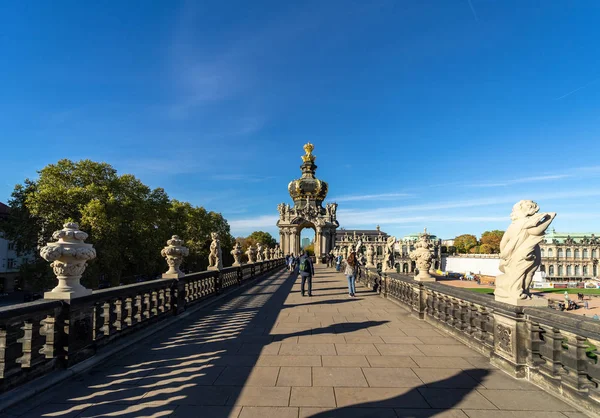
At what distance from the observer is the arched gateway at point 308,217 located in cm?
6156

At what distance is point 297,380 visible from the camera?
5.22m

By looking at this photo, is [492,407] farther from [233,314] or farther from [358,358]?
[233,314]

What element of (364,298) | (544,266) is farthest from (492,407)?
(544,266)

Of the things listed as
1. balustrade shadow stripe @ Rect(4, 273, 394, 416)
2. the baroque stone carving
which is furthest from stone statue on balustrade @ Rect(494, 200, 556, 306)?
balustrade shadow stripe @ Rect(4, 273, 394, 416)

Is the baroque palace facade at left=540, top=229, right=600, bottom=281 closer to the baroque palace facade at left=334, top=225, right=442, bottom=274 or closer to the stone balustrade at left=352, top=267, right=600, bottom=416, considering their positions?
the baroque palace facade at left=334, top=225, right=442, bottom=274

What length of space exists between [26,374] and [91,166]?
32.1 metres

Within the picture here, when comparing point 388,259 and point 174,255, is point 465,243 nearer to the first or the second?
point 388,259

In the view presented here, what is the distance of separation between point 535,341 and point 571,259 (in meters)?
134

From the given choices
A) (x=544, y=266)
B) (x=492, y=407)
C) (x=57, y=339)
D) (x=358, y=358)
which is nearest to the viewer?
(x=492, y=407)

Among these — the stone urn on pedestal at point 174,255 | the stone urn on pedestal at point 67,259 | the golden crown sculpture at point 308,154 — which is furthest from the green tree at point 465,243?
the stone urn on pedestal at point 67,259

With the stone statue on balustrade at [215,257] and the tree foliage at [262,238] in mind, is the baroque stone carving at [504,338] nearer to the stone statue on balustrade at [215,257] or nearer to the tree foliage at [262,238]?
the stone statue on balustrade at [215,257]

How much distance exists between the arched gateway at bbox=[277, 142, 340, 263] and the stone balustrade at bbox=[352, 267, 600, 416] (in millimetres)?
49446

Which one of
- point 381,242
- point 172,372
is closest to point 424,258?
point 172,372

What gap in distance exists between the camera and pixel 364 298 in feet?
47.8
